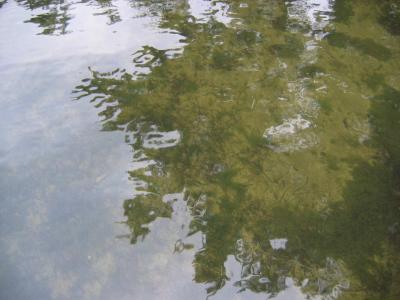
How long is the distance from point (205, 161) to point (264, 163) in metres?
0.41

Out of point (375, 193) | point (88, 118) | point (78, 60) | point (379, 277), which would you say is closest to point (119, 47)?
point (78, 60)

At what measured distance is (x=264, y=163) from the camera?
2246 millimetres

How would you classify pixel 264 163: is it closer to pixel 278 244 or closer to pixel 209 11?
pixel 278 244

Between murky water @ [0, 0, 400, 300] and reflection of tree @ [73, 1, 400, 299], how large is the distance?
1 centimetres

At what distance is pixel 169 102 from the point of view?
273 cm

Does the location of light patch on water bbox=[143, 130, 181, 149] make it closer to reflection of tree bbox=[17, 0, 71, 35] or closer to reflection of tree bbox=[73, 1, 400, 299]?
reflection of tree bbox=[73, 1, 400, 299]

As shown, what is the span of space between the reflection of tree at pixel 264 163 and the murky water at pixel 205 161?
10 mm

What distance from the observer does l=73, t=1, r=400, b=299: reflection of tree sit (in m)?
1.75

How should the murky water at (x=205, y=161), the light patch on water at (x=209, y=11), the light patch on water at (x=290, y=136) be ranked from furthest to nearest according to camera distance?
the light patch on water at (x=209, y=11) < the light patch on water at (x=290, y=136) < the murky water at (x=205, y=161)

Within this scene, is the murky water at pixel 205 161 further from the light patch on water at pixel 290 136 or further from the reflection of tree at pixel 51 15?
the reflection of tree at pixel 51 15

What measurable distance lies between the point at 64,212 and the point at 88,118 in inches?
37.6

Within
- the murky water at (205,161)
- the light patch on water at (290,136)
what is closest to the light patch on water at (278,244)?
the murky water at (205,161)

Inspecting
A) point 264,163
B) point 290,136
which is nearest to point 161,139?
point 264,163

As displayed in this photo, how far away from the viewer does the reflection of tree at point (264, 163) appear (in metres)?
1.75
